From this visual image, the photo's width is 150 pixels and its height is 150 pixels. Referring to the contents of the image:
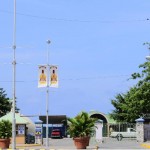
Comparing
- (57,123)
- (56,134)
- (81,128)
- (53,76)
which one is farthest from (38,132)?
(57,123)

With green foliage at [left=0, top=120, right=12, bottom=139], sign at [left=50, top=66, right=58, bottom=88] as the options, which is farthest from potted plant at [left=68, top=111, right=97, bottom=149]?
green foliage at [left=0, top=120, right=12, bottom=139]

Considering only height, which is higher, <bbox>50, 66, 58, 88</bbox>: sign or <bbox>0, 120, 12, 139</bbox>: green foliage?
<bbox>50, 66, 58, 88</bbox>: sign

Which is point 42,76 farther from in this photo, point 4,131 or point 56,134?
point 56,134

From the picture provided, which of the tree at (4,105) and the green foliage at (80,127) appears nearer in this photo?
the green foliage at (80,127)

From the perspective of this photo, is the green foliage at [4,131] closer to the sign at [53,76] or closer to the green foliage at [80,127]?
the green foliage at [80,127]

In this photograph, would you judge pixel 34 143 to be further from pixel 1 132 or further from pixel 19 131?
pixel 1 132

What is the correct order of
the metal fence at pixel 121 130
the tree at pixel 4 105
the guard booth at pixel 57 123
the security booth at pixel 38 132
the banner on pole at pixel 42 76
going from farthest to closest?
the tree at pixel 4 105
the guard booth at pixel 57 123
the metal fence at pixel 121 130
the security booth at pixel 38 132
the banner on pole at pixel 42 76

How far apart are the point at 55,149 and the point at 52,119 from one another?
4567 cm

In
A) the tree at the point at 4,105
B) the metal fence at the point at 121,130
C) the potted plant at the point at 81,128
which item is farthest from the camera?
the tree at the point at 4,105

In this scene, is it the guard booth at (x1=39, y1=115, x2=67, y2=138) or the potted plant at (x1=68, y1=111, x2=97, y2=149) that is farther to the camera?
the guard booth at (x1=39, y1=115, x2=67, y2=138)

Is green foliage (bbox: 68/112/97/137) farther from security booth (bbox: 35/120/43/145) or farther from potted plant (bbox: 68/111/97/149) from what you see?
security booth (bbox: 35/120/43/145)

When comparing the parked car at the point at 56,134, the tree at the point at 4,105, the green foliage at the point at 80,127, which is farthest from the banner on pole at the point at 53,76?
the tree at the point at 4,105

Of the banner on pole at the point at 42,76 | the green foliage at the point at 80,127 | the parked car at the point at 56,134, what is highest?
the banner on pole at the point at 42,76

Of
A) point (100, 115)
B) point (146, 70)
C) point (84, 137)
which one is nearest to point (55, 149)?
point (84, 137)
